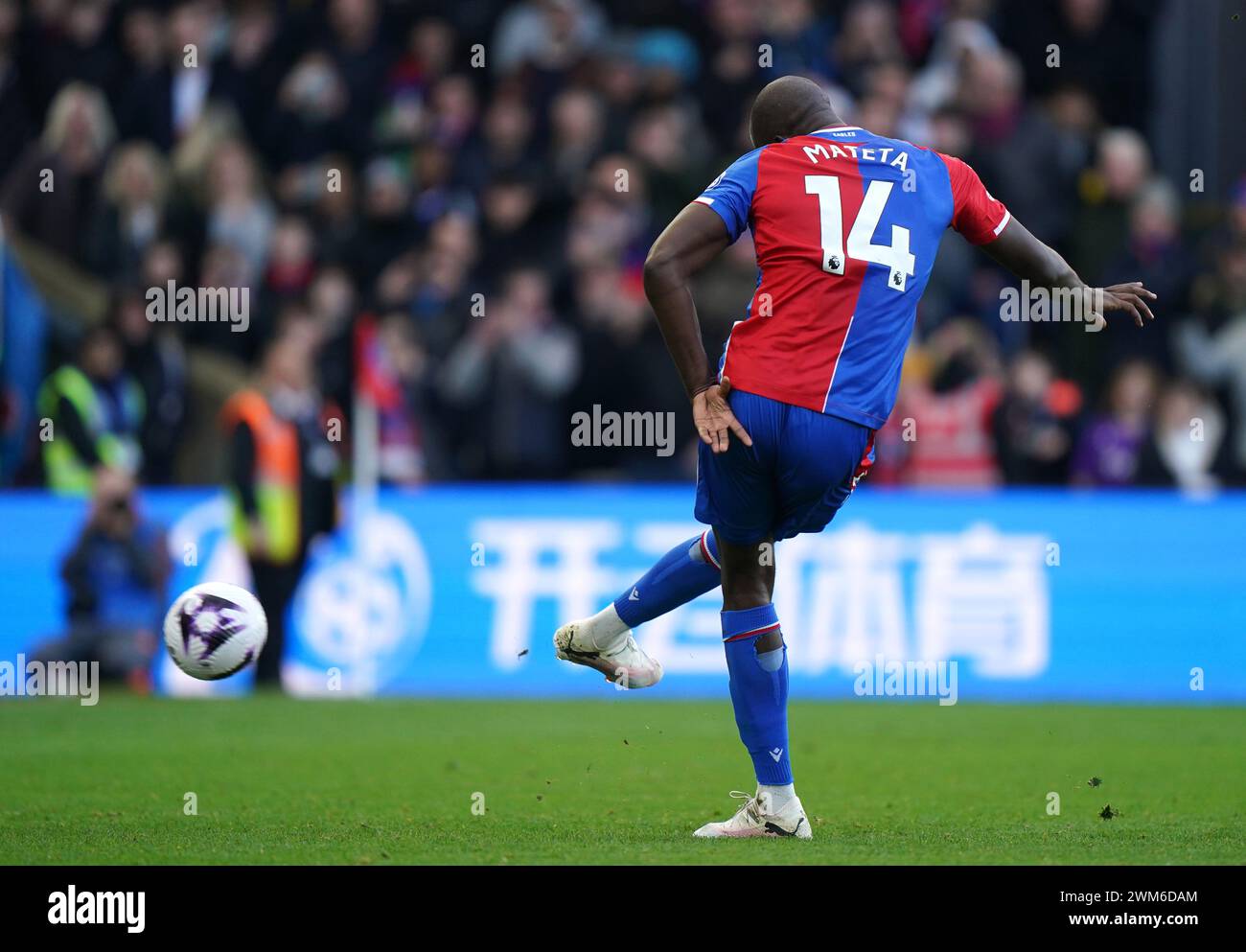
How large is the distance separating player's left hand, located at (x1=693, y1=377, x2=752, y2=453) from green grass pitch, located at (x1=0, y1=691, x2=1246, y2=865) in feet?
4.60

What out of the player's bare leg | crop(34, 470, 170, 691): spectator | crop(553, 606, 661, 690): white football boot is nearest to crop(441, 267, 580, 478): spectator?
crop(34, 470, 170, 691): spectator

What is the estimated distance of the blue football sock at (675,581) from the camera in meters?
7.69

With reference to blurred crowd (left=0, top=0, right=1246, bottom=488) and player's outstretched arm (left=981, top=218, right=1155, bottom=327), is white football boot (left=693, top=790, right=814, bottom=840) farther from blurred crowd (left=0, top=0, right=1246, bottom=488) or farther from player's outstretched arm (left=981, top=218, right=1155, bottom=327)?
blurred crowd (left=0, top=0, right=1246, bottom=488)

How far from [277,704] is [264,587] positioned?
51.4 inches

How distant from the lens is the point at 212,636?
839 cm

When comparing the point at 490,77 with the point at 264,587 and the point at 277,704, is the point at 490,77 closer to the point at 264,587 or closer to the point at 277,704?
the point at 264,587

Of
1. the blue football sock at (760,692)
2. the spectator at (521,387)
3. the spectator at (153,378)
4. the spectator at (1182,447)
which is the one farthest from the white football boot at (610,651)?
the spectator at (153,378)

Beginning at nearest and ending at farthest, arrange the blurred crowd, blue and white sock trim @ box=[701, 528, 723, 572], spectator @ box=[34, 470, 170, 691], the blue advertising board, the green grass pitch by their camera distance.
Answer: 1. the green grass pitch
2. blue and white sock trim @ box=[701, 528, 723, 572]
3. the blue advertising board
4. spectator @ box=[34, 470, 170, 691]
5. the blurred crowd

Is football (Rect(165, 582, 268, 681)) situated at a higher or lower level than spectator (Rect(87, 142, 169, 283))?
lower

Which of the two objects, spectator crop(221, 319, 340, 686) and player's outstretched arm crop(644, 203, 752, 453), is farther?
spectator crop(221, 319, 340, 686)

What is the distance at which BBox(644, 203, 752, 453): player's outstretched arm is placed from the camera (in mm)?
6820

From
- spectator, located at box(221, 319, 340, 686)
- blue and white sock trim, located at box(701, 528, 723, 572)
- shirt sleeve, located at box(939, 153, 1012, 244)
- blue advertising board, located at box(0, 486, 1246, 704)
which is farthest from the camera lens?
spectator, located at box(221, 319, 340, 686)

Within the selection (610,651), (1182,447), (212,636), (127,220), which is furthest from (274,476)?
(610,651)
